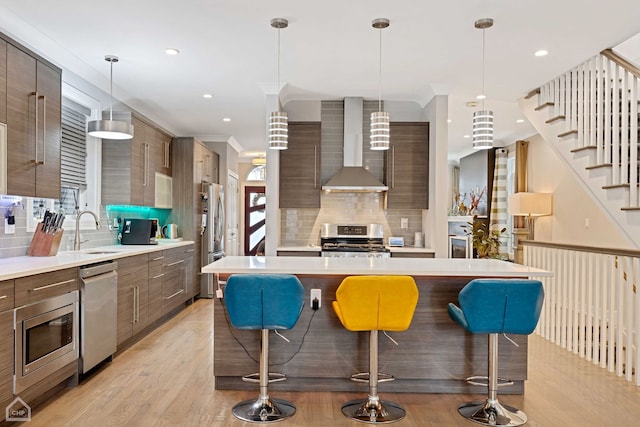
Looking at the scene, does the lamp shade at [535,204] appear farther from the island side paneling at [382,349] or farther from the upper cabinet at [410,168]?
the island side paneling at [382,349]

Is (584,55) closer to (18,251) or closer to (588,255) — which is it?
(588,255)

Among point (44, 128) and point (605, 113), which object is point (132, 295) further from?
point (605, 113)

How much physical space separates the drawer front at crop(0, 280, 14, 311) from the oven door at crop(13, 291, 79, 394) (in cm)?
9

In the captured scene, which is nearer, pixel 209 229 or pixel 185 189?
pixel 185 189

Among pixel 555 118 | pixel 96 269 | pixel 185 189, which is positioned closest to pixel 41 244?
pixel 96 269

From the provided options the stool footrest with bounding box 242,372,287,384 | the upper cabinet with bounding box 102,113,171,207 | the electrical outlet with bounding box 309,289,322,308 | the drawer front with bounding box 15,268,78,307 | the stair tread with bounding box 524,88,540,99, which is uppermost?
the stair tread with bounding box 524,88,540,99

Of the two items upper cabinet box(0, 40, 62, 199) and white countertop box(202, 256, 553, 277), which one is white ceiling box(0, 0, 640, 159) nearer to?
upper cabinet box(0, 40, 62, 199)

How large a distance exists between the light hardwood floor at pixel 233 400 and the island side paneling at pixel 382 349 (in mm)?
143

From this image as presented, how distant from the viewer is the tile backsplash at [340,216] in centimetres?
610

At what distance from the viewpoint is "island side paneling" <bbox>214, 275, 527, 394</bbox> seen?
3.40 metres

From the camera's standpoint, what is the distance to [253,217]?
39.3 feet

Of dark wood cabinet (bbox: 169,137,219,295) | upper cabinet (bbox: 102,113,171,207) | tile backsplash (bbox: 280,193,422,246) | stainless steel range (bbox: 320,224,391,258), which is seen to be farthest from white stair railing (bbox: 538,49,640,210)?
dark wood cabinet (bbox: 169,137,219,295)

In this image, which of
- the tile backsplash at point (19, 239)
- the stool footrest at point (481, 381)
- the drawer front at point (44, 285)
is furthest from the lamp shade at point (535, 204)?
the drawer front at point (44, 285)

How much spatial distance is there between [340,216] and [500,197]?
433 centimetres
